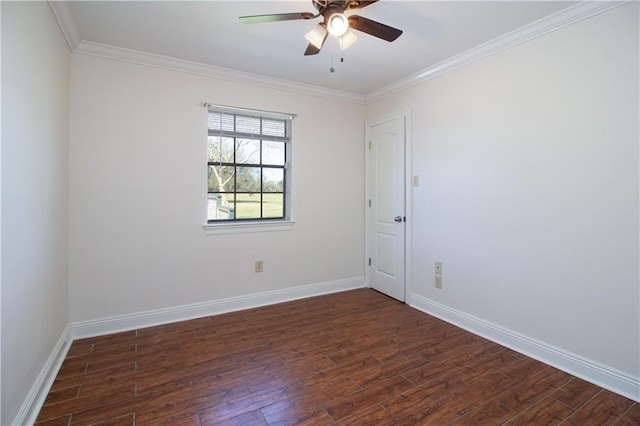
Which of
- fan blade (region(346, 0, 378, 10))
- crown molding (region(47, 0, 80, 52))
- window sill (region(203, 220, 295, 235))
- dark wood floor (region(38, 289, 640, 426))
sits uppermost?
crown molding (region(47, 0, 80, 52))

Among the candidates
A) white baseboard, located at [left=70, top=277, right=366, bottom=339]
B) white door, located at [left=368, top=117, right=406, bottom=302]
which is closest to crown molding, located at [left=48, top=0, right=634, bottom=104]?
white door, located at [left=368, top=117, right=406, bottom=302]

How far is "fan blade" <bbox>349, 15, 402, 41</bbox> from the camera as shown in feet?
6.14

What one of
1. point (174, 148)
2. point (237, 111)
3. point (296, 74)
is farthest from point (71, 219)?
point (296, 74)

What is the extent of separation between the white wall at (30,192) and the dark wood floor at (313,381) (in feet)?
1.21

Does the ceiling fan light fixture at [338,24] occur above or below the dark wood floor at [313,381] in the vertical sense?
above

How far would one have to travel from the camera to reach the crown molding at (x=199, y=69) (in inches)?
106

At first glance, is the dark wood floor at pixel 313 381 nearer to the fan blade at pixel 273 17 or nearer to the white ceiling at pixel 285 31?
the fan blade at pixel 273 17

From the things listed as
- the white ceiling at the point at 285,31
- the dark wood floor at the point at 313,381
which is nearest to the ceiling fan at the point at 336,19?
the white ceiling at the point at 285,31

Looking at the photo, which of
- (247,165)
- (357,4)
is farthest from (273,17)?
(247,165)

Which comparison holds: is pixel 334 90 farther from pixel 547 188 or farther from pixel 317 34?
pixel 547 188

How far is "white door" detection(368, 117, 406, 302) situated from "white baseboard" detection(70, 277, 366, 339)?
1.53 ft

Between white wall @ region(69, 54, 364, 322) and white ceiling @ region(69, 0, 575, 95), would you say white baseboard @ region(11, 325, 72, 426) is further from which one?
white ceiling @ region(69, 0, 575, 95)

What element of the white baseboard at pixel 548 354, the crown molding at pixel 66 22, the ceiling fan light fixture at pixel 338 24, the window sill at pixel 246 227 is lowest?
the white baseboard at pixel 548 354

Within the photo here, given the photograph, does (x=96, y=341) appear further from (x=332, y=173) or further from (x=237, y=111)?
(x=332, y=173)
